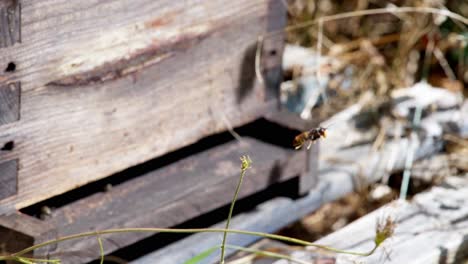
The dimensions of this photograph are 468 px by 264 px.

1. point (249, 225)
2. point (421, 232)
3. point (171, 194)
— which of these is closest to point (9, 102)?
point (171, 194)

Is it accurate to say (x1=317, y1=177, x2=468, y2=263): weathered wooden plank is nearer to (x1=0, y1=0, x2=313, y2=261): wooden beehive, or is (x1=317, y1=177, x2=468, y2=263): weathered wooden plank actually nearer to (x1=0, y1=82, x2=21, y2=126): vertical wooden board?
(x1=0, y1=0, x2=313, y2=261): wooden beehive

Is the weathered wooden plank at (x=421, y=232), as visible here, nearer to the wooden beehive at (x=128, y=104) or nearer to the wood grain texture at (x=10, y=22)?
the wooden beehive at (x=128, y=104)

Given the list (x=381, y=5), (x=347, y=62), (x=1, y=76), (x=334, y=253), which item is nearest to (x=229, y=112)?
(x=334, y=253)

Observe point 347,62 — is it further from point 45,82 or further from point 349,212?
point 45,82

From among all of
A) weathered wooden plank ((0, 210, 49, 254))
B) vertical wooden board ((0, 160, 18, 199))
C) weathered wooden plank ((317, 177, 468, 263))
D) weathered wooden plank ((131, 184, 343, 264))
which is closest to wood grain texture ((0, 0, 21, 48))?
vertical wooden board ((0, 160, 18, 199))

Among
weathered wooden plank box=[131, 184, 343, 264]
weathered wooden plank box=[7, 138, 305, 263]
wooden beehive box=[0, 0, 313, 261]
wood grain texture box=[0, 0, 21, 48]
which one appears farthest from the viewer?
weathered wooden plank box=[131, 184, 343, 264]
